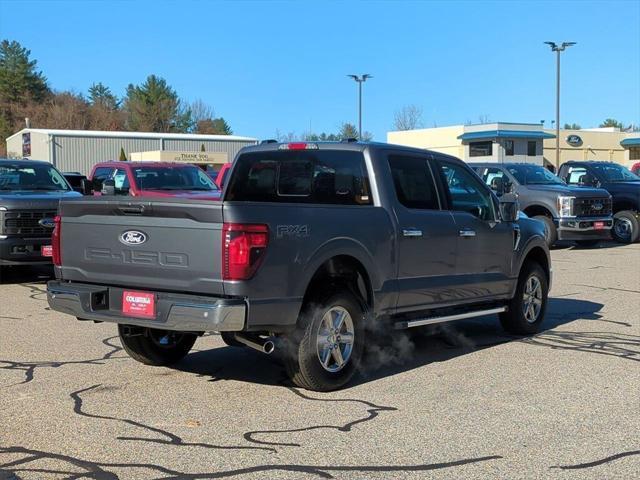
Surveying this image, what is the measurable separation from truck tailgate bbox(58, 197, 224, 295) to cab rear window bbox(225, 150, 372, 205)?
1.53 m

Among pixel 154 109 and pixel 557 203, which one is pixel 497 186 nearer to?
pixel 557 203

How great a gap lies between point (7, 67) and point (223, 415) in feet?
341

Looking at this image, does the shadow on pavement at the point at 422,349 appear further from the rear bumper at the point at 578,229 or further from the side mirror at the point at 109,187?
the rear bumper at the point at 578,229

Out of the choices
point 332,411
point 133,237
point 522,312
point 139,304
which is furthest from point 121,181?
point 332,411

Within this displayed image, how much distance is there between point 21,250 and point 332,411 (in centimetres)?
788

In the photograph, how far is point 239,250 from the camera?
17.2ft

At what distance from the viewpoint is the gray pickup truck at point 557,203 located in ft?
59.8

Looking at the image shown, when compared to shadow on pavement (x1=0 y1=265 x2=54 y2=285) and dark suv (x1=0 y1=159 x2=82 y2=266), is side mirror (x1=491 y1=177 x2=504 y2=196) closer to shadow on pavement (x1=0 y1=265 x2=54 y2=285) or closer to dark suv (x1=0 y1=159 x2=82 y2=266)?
dark suv (x1=0 y1=159 x2=82 y2=266)

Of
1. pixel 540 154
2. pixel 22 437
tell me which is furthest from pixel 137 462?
pixel 540 154

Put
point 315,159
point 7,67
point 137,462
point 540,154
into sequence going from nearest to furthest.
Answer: point 137,462 < point 315,159 < point 540,154 < point 7,67

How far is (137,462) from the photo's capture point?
14.6 ft

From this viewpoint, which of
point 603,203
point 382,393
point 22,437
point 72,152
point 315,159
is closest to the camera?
point 22,437

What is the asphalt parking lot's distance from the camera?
445 centimetres

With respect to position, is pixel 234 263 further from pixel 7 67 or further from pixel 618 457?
pixel 7 67
